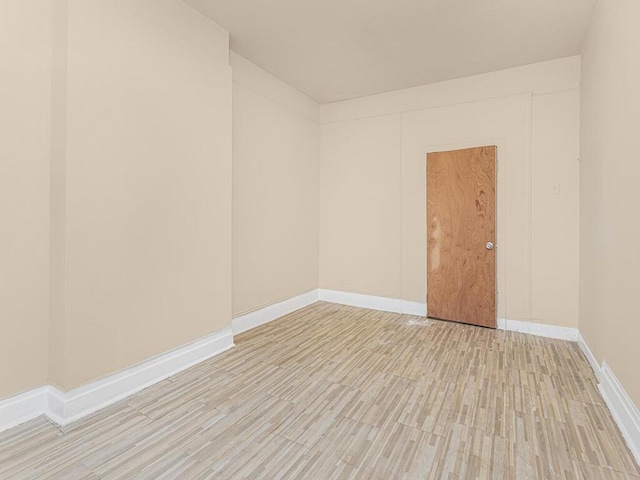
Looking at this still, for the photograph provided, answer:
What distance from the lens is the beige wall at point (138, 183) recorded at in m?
2.16

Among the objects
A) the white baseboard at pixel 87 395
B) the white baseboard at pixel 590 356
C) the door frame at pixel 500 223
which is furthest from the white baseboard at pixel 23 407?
the door frame at pixel 500 223

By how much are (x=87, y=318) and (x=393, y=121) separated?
13.8 feet

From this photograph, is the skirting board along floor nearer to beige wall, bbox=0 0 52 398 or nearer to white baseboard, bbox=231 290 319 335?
white baseboard, bbox=231 290 319 335

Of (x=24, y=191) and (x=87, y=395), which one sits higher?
(x=24, y=191)

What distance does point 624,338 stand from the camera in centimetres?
205

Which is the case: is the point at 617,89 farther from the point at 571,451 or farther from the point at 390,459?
the point at 390,459

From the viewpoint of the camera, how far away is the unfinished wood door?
3957 mm

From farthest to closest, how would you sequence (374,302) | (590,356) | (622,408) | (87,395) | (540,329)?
(374,302) → (540,329) → (590,356) → (87,395) → (622,408)

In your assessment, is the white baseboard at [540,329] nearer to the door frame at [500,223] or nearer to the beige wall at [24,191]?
the door frame at [500,223]

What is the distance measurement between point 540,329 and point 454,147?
242 cm

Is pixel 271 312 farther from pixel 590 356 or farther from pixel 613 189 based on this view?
pixel 613 189

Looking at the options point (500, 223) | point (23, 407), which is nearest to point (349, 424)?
point (23, 407)

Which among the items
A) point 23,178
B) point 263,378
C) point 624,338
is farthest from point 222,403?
point 624,338

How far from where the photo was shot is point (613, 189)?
2.32 m
